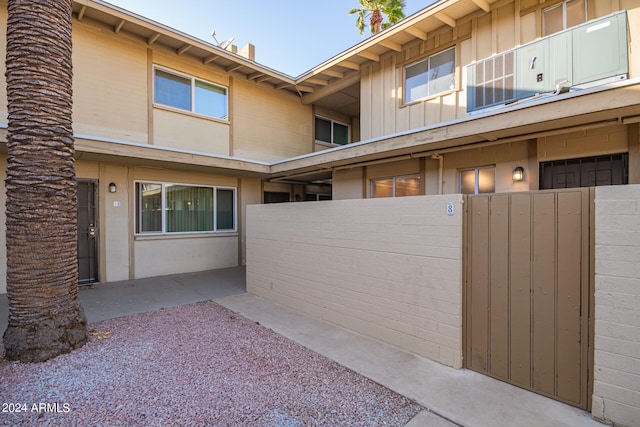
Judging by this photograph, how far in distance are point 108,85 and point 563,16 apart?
31.5 ft

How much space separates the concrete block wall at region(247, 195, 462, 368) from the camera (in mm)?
3684

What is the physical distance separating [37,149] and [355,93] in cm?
898

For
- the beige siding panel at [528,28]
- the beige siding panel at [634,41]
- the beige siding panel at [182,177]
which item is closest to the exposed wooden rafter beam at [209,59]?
the beige siding panel at [182,177]

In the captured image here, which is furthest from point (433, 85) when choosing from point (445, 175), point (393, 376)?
point (393, 376)

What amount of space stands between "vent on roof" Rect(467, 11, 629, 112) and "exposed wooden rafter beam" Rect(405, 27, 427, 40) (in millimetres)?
1873

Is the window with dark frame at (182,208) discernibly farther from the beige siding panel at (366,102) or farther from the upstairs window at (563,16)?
the upstairs window at (563,16)

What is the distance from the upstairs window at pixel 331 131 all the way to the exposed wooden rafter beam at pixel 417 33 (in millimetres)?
5470

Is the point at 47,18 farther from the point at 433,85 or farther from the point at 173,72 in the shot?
the point at 433,85

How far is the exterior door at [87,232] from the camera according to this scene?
7559 mm

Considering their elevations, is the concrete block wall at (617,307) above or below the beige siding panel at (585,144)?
below

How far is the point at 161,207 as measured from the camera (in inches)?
342

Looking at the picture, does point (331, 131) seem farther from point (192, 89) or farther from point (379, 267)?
point (379, 267)

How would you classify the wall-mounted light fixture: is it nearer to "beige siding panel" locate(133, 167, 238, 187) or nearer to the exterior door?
"beige siding panel" locate(133, 167, 238, 187)

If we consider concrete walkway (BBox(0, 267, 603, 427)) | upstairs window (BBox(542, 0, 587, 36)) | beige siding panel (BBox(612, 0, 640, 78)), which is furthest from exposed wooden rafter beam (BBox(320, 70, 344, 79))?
concrete walkway (BBox(0, 267, 603, 427))
